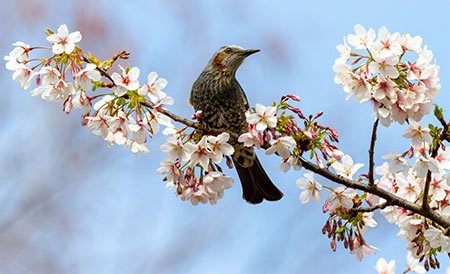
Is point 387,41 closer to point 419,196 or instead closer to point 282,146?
point 282,146

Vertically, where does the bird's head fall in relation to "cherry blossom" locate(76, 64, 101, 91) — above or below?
above

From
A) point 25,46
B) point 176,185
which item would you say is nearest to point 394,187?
point 176,185

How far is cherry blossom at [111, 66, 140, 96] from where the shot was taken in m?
2.64

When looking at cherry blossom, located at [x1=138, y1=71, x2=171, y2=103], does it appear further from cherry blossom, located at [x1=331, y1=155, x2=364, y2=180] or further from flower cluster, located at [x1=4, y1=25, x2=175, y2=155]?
cherry blossom, located at [x1=331, y1=155, x2=364, y2=180]

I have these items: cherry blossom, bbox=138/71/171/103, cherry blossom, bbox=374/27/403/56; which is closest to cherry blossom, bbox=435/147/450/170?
cherry blossom, bbox=374/27/403/56

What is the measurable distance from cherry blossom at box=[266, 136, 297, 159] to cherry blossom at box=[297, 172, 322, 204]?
0.28 meters

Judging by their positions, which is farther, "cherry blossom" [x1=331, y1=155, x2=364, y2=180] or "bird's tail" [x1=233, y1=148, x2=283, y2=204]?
"bird's tail" [x1=233, y1=148, x2=283, y2=204]

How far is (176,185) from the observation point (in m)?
3.29

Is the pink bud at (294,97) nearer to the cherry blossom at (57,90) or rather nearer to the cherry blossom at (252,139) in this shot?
the cherry blossom at (252,139)

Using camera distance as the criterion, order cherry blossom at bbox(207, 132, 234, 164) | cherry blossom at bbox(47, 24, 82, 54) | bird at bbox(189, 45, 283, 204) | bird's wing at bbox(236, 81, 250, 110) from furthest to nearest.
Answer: bird's wing at bbox(236, 81, 250, 110)
bird at bbox(189, 45, 283, 204)
cherry blossom at bbox(207, 132, 234, 164)
cherry blossom at bbox(47, 24, 82, 54)

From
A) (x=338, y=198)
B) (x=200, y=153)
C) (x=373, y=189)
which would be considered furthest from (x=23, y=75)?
(x=373, y=189)

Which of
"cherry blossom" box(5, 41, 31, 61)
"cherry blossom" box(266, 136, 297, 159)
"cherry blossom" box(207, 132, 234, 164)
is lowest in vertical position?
"cherry blossom" box(266, 136, 297, 159)

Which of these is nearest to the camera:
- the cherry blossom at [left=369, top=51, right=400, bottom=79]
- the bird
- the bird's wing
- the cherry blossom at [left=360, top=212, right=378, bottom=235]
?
the cherry blossom at [left=369, top=51, right=400, bottom=79]

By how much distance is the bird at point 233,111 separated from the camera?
4.55m
